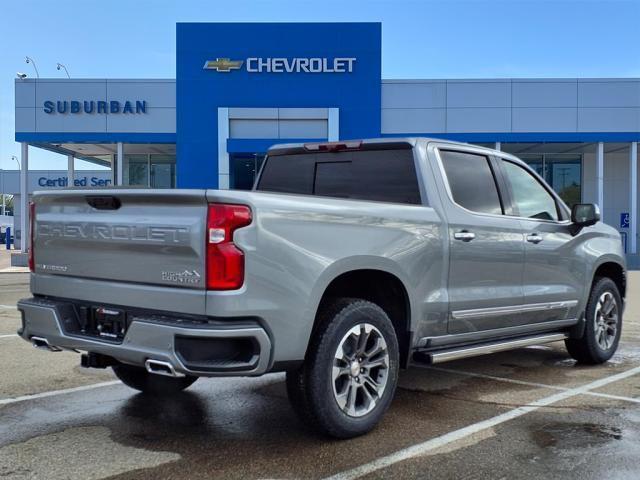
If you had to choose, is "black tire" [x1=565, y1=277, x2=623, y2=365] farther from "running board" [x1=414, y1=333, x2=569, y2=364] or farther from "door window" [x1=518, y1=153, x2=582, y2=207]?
"door window" [x1=518, y1=153, x2=582, y2=207]

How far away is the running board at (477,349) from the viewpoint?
15.0ft

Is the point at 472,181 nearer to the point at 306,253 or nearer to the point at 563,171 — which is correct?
the point at 306,253

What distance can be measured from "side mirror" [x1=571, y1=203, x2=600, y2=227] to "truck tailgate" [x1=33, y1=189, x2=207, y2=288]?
3883mm

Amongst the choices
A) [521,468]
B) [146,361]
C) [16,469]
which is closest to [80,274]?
[146,361]

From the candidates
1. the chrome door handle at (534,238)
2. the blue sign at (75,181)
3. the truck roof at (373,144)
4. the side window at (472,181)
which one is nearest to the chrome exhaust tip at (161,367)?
the truck roof at (373,144)

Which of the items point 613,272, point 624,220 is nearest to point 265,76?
point 624,220

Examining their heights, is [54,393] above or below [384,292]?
below

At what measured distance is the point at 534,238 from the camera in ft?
18.0

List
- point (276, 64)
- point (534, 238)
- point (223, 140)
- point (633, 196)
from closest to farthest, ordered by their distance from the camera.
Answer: point (534, 238) < point (223, 140) < point (276, 64) < point (633, 196)

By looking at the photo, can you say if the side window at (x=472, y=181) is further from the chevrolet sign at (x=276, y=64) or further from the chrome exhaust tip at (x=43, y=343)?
the chevrolet sign at (x=276, y=64)

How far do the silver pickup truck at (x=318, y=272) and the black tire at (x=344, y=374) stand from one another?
0.03 feet

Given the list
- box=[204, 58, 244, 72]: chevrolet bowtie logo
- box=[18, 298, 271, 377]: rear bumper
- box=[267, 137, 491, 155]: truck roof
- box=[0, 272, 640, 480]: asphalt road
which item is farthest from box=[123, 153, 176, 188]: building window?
box=[18, 298, 271, 377]: rear bumper

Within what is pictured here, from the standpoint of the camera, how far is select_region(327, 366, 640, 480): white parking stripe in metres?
3.62

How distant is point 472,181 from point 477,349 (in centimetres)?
135
